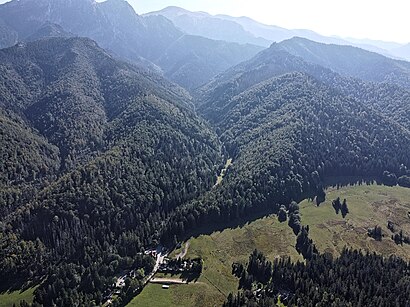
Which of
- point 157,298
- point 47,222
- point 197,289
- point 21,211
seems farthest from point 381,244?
point 21,211

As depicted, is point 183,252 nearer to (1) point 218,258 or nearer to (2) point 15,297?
(1) point 218,258

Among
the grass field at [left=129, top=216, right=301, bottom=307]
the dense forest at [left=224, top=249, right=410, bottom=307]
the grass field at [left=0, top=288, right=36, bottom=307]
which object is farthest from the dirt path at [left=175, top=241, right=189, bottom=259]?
the grass field at [left=0, top=288, right=36, bottom=307]

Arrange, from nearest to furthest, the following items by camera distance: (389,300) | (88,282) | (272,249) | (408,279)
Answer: (389,300) < (408,279) < (88,282) < (272,249)

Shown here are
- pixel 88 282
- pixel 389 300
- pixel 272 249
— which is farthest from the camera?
pixel 272 249

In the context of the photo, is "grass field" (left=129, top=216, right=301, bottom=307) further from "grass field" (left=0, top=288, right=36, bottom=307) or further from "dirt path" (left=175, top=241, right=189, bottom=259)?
"grass field" (left=0, top=288, right=36, bottom=307)

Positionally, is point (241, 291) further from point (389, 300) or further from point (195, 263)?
point (389, 300)
